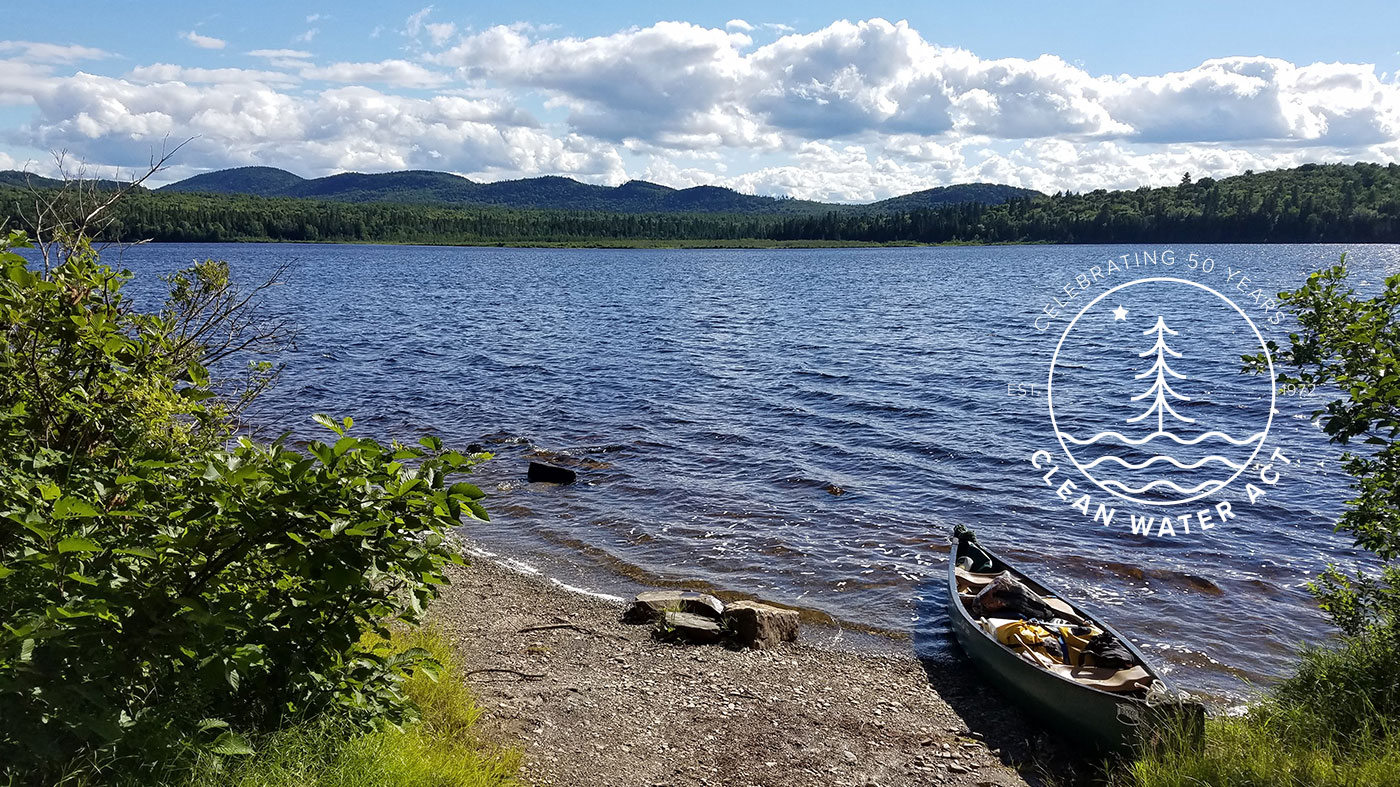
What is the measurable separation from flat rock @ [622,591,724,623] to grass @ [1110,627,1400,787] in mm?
5836

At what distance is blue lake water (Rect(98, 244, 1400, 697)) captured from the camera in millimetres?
15156

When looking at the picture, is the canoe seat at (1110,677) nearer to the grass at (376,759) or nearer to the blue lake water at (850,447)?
the blue lake water at (850,447)

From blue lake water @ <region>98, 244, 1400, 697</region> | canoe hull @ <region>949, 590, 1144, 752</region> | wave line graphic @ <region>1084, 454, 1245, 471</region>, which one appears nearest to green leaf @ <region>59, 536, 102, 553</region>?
canoe hull @ <region>949, 590, 1144, 752</region>

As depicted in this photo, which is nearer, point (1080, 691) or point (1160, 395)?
point (1080, 691)

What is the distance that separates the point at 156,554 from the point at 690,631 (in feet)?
29.7

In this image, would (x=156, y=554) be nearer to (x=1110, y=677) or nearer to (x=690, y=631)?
(x=690, y=631)

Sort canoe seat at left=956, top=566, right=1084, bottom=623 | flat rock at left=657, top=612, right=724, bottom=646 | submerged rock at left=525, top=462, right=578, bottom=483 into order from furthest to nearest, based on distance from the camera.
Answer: submerged rock at left=525, top=462, right=578, bottom=483, canoe seat at left=956, top=566, right=1084, bottom=623, flat rock at left=657, top=612, right=724, bottom=646

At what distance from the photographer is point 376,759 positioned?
20.1 feet

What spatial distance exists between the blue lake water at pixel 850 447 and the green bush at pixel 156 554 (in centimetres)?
997

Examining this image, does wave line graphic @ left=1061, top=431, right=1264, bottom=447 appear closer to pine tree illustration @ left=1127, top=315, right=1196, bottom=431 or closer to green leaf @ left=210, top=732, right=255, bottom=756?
pine tree illustration @ left=1127, top=315, right=1196, bottom=431

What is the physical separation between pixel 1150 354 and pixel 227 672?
4588 cm

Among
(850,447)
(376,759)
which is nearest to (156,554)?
(376,759)

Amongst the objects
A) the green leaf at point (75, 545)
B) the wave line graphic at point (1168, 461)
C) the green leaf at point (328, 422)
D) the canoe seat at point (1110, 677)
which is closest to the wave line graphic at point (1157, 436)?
the wave line graphic at point (1168, 461)

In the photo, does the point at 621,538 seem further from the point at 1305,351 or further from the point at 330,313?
the point at 330,313
